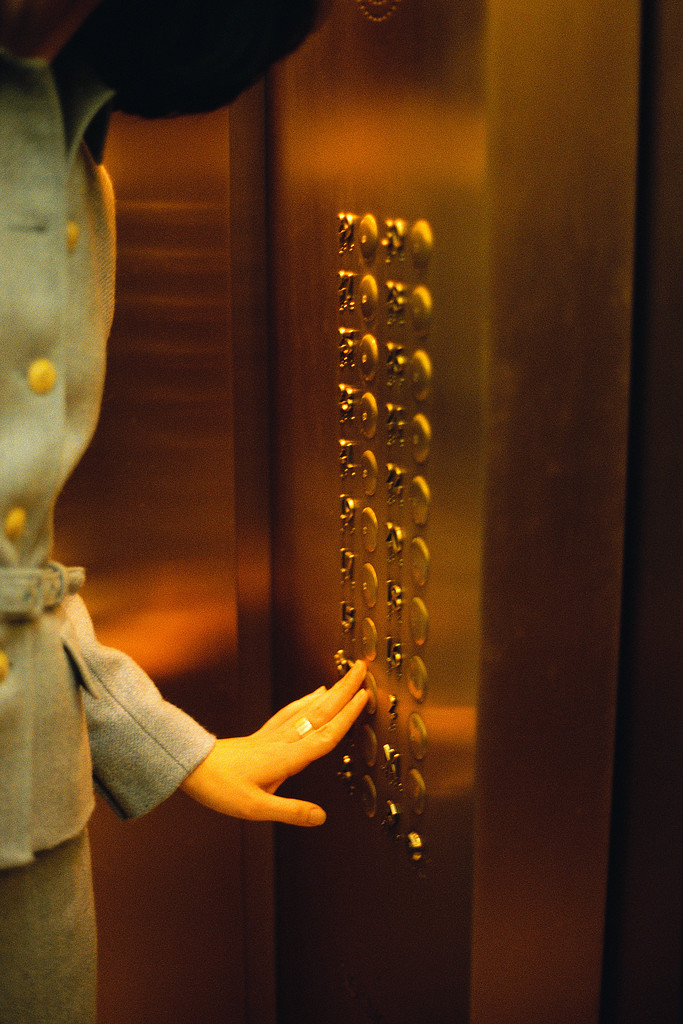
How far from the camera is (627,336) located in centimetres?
73

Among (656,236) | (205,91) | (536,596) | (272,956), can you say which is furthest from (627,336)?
(272,956)

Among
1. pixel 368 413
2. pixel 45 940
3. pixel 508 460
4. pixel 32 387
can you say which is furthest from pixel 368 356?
pixel 45 940

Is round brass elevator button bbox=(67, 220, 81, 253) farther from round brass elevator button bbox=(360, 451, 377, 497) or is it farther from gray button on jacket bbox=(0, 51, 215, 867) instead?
round brass elevator button bbox=(360, 451, 377, 497)

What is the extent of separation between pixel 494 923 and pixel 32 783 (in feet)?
1.09

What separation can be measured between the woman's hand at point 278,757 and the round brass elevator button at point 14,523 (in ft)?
0.81

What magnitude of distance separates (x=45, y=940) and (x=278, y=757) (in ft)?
0.72

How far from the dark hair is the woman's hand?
0.47 m

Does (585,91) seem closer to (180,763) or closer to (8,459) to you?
(8,459)

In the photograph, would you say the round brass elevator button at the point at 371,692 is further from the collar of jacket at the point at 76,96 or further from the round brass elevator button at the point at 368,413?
the collar of jacket at the point at 76,96

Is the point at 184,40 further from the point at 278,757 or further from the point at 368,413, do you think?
the point at 278,757

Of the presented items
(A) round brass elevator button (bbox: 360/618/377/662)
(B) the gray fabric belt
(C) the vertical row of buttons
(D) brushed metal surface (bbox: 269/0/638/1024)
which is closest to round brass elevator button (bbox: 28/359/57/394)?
(C) the vertical row of buttons

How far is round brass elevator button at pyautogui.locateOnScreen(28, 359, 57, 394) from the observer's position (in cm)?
63

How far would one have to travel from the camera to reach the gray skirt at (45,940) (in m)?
0.71

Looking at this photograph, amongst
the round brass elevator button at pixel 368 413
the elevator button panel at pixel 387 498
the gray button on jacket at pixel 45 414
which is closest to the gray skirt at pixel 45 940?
the gray button on jacket at pixel 45 414
